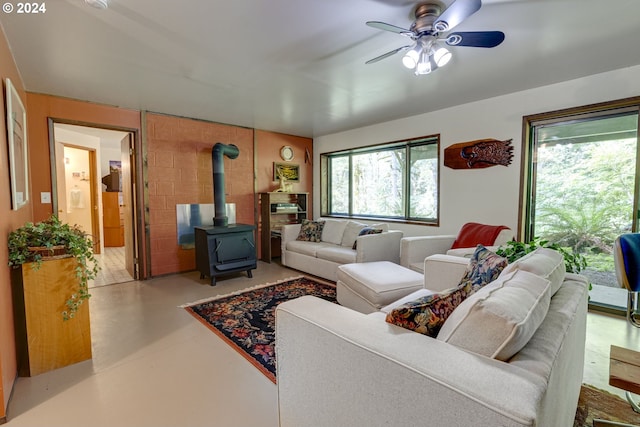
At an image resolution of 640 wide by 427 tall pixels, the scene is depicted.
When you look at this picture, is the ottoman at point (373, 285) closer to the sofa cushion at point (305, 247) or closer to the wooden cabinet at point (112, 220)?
the sofa cushion at point (305, 247)

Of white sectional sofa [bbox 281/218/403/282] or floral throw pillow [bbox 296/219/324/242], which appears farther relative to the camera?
floral throw pillow [bbox 296/219/324/242]

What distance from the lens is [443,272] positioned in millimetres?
2299

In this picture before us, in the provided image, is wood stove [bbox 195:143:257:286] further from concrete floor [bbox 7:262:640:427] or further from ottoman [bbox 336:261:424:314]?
ottoman [bbox 336:261:424:314]

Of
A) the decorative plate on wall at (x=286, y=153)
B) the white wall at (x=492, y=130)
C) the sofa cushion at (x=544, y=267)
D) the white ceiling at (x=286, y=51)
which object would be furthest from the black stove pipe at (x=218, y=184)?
the sofa cushion at (x=544, y=267)

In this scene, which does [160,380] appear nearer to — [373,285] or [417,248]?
[373,285]

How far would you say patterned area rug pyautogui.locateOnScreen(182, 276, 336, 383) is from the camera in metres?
2.21

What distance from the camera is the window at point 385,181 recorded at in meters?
4.22

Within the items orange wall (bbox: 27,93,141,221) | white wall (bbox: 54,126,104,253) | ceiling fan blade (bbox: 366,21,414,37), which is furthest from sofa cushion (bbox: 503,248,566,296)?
white wall (bbox: 54,126,104,253)

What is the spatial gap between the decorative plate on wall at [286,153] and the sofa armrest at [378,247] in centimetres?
253

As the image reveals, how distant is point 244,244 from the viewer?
404cm

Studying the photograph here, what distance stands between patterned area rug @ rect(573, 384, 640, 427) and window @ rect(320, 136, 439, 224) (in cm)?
252

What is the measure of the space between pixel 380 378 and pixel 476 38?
76.0 inches

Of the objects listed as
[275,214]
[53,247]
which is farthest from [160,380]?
[275,214]

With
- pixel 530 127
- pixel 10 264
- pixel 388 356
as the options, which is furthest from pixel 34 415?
pixel 530 127
